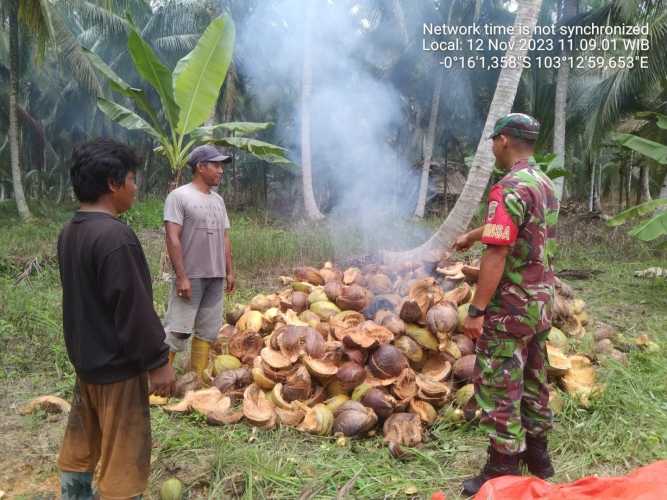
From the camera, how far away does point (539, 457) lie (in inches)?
105

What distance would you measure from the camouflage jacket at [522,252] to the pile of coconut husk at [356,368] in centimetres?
101

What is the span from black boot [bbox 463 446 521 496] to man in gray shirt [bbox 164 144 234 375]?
2149 mm

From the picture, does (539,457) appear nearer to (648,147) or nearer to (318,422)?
(318,422)

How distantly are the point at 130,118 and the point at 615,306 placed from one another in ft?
21.0

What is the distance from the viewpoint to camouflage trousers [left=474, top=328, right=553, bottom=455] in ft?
8.05

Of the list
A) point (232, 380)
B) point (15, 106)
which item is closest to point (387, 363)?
point (232, 380)

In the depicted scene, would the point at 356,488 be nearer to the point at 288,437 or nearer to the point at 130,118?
the point at 288,437

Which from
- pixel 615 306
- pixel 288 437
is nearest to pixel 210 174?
pixel 288 437

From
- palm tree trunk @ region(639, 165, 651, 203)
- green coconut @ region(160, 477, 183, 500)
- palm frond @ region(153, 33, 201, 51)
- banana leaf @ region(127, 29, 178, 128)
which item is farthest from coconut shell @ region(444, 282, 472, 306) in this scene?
palm frond @ region(153, 33, 201, 51)

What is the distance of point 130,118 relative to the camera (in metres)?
6.35

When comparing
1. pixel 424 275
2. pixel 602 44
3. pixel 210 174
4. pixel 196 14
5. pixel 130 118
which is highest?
pixel 196 14

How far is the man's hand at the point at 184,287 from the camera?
3.53 meters

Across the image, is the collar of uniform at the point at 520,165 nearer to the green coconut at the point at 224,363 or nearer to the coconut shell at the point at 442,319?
the coconut shell at the point at 442,319

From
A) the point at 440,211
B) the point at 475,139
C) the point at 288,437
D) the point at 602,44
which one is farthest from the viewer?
the point at 475,139
